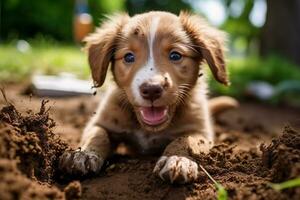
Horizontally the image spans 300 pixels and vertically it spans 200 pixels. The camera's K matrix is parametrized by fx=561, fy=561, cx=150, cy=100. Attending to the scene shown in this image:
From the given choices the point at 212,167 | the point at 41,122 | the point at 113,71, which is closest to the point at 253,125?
the point at 113,71

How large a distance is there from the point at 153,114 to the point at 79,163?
74 centimetres

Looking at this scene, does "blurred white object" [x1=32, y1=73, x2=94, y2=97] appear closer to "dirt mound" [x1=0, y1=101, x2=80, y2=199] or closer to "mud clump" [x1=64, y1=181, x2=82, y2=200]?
"dirt mound" [x1=0, y1=101, x2=80, y2=199]

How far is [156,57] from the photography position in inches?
166

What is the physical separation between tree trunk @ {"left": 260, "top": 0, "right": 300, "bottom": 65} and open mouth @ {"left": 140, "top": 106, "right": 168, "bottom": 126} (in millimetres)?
12050

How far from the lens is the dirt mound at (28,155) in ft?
8.86

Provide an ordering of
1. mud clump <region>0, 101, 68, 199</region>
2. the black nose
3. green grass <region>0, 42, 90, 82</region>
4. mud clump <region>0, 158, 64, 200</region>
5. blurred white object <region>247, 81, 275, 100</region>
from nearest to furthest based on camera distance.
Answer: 1. mud clump <region>0, 158, 64, 200</region>
2. mud clump <region>0, 101, 68, 199</region>
3. the black nose
4. green grass <region>0, 42, 90, 82</region>
5. blurred white object <region>247, 81, 275, 100</region>

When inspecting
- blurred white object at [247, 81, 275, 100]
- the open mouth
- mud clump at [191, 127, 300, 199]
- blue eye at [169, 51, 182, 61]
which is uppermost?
blue eye at [169, 51, 182, 61]

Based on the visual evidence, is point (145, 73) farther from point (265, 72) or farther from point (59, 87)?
point (265, 72)

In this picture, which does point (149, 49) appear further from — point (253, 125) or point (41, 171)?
point (253, 125)

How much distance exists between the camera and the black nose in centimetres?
382

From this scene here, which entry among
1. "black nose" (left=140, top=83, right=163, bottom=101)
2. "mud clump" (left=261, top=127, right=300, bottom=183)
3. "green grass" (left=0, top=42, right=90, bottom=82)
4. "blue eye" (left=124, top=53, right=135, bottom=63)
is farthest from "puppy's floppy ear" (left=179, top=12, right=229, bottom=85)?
"green grass" (left=0, top=42, right=90, bottom=82)

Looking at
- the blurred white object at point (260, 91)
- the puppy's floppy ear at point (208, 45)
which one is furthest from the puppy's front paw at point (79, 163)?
the blurred white object at point (260, 91)

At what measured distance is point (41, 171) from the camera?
340 centimetres

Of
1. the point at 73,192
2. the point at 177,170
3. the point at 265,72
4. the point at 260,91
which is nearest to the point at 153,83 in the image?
the point at 177,170
